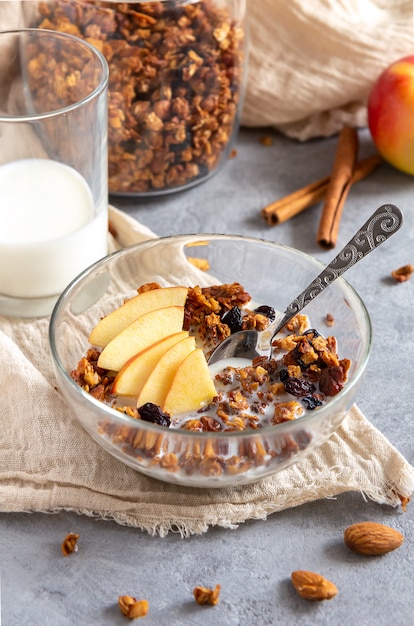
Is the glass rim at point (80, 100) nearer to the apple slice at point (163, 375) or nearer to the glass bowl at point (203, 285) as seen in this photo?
the glass bowl at point (203, 285)

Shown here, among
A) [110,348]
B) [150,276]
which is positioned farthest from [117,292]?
[110,348]

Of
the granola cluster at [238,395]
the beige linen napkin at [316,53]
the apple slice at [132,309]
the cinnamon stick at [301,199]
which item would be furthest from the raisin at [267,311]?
the beige linen napkin at [316,53]

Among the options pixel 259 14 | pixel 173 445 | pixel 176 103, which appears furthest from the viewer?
pixel 259 14

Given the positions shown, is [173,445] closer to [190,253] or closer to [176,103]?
[190,253]

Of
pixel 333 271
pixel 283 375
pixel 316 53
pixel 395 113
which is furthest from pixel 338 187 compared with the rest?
pixel 283 375

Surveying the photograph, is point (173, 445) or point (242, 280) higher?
point (173, 445)

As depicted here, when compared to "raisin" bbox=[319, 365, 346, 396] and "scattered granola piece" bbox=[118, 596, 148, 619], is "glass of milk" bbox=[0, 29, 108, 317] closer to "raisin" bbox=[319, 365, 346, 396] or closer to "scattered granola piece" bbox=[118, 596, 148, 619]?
"raisin" bbox=[319, 365, 346, 396]
